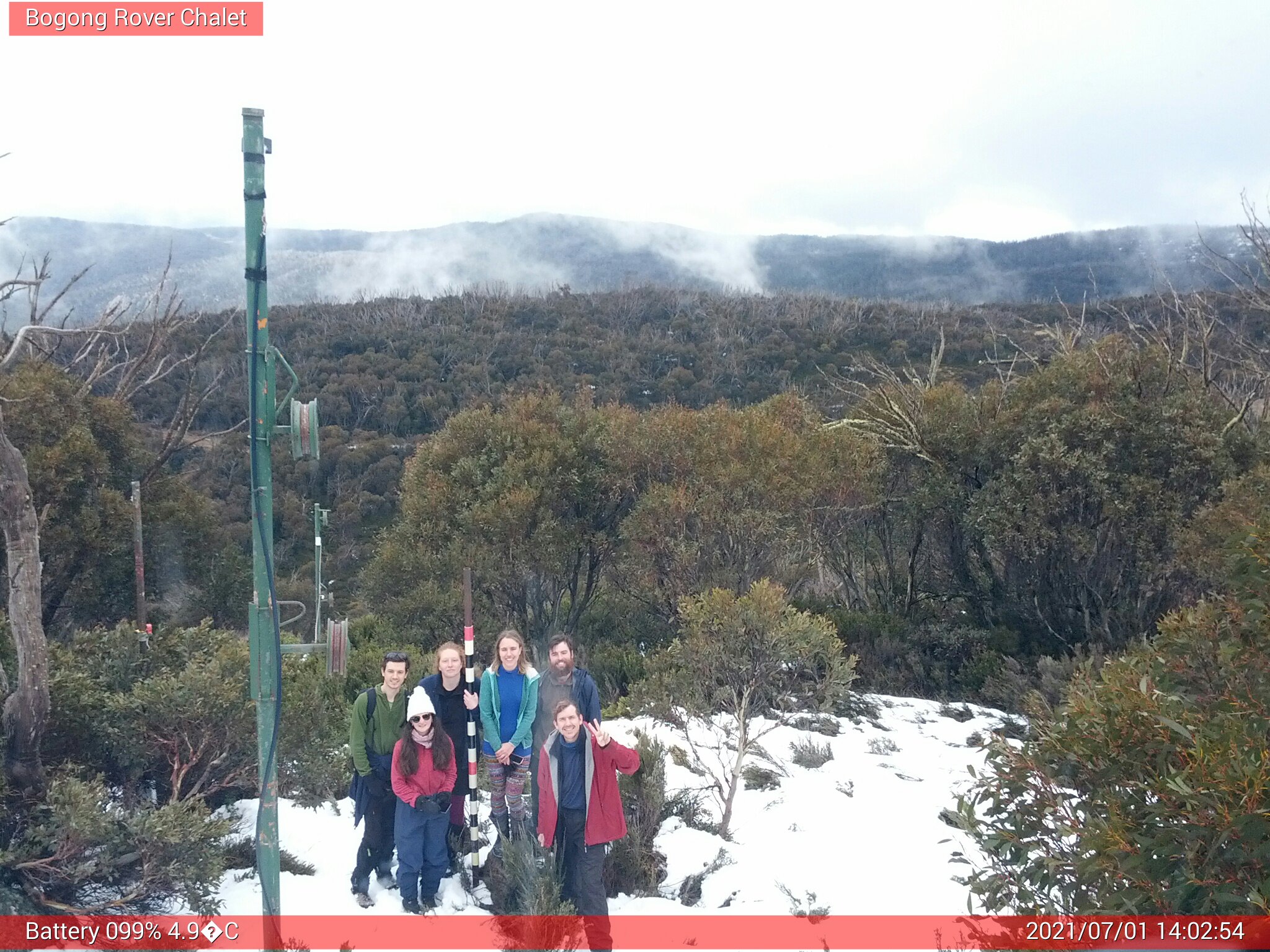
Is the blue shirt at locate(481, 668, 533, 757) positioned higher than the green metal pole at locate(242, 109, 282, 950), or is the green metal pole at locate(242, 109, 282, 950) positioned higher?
the green metal pole at locate(242, 109, 282, 950)

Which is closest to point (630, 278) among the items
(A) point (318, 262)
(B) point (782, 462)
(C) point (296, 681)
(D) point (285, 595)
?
(A) point (318, 262)

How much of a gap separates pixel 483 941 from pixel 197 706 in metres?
2.17

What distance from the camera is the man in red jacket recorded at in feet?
A: 13.3

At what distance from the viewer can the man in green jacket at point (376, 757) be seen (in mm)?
4441

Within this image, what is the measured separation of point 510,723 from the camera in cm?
457

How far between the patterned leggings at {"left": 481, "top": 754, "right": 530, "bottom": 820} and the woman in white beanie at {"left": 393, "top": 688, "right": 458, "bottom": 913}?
29 cm

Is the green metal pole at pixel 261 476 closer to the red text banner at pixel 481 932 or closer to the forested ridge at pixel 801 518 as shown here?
the red text banner at pixel 481 932

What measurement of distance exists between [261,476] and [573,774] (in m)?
2.06

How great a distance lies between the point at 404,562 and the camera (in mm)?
13070

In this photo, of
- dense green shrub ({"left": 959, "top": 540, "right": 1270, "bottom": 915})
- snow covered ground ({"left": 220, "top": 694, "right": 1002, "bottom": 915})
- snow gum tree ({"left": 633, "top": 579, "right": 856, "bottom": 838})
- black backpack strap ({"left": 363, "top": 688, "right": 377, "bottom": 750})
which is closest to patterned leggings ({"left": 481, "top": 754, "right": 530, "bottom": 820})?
snow covered ground ({"left": 220, "top": 694, "right": 1002, "bottom": 915})

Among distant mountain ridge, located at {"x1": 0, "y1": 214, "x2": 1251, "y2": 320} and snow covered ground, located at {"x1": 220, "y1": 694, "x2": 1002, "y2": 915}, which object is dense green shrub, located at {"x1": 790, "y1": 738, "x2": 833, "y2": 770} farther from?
distant mountain ridge, located at {"x1": 0, "y1": 214, "x2": 1251, "y2": 320}

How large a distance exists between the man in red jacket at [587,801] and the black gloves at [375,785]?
37.1 inches

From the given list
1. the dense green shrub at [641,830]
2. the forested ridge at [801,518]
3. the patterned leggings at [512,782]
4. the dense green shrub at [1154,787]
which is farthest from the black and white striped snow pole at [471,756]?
the forested ridge at [801,518]

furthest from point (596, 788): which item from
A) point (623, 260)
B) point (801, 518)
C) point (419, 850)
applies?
point (623, 260)
